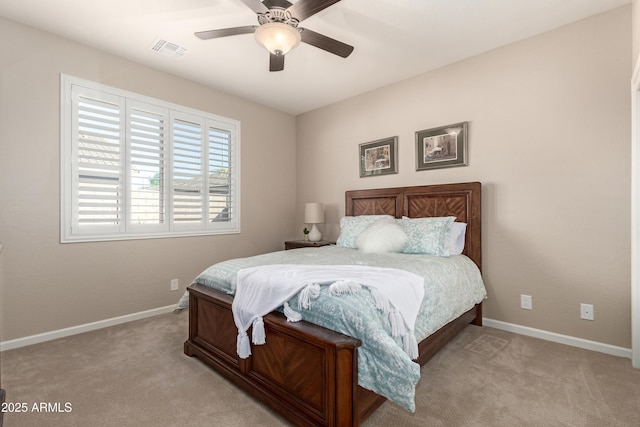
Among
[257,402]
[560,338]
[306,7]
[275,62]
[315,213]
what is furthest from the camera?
[315,213]

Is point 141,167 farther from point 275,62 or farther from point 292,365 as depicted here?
point 292,365

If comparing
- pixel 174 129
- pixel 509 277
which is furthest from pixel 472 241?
pixel 174 129

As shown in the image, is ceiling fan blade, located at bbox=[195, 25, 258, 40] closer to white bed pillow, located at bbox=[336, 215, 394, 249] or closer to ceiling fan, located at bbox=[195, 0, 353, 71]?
ceiling fan, located at bbox=[195, 0, 353, 71]

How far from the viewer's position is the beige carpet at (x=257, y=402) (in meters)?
1.69

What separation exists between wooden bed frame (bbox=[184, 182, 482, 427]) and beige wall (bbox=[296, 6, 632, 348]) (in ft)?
2.50

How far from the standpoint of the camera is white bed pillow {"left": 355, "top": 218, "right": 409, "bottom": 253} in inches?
116

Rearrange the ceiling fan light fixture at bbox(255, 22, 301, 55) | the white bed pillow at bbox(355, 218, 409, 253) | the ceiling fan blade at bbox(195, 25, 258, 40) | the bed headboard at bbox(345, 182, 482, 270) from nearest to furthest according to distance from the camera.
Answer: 1. the ceiling fan light fixture at bbox(255, 22, 301, 55)
2. the ceiling fan blade at bbox(195, 25, 258, 40)
3. the white bed pillow at bbox(355, 218, 409, 253)
4. the bed headboard at bbox(345, 182, 482, 270)

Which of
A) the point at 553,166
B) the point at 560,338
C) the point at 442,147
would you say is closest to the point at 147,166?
the point at 442,147

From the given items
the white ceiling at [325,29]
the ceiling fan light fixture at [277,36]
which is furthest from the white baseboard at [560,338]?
the ceiling fan light fixture at [277,36]

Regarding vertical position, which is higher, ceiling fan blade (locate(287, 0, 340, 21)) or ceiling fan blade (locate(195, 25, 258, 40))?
ceiling fan blade (locate(287, 0, 340, 21))

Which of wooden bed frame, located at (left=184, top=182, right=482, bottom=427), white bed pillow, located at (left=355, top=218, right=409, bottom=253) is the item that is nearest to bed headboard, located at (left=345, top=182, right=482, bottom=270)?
white bed pillow, located at (left=355, top=218, right=409, bottom=253)

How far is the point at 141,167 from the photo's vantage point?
3.31 m

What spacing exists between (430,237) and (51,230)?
11.4ft

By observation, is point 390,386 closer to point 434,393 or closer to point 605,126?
point 434,393
